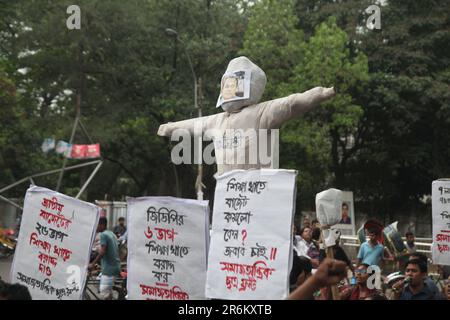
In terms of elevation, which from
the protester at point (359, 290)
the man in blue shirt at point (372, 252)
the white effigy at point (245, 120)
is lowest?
the protester at point (359, 290)

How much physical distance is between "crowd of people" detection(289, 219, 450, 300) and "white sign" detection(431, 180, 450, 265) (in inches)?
22.9

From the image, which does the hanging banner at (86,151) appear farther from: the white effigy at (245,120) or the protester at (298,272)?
the protester at (298,272)

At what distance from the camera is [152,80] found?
32.2 metres

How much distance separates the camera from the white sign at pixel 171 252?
727cm

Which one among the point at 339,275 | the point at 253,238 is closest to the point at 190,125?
the point at 253,238

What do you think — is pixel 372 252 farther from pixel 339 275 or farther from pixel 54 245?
pixel 339 275

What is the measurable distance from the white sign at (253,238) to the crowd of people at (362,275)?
295 millimetres

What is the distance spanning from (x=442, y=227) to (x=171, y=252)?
4.73 meters

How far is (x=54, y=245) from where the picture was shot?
25.6ft

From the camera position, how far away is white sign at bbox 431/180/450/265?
1079 centimetres

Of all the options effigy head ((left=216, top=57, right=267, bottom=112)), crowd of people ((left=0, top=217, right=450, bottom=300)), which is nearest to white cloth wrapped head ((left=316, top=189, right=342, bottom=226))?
crowd of people ((left=0, top=217, right=450, bottom=300))

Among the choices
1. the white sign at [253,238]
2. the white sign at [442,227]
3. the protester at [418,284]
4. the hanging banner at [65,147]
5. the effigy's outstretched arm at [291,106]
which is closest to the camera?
the white sign at [253,238]

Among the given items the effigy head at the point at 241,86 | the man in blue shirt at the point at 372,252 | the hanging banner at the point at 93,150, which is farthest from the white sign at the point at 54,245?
the hanging banner at the point at 93,150

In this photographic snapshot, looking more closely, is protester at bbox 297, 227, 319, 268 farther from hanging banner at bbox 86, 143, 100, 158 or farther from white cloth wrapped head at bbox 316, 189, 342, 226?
hanging banner at bbox 86, 143, 100, 158
